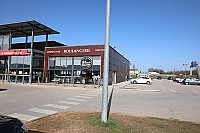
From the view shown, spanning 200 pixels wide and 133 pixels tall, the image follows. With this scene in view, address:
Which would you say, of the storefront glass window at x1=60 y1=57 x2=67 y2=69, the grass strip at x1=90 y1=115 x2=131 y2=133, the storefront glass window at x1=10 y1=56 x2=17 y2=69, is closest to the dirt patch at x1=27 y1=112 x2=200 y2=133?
the grass strip at x1=90 y1=115 x2=131 y2=133

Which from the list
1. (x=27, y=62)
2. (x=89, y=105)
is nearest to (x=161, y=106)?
(x=89, y=105)

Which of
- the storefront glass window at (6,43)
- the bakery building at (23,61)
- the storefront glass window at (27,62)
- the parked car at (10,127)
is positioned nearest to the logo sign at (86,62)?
the bakery building at (23,61)

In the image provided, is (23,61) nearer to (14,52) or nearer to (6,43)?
(14,52)

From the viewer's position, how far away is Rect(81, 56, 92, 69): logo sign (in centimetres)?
2310

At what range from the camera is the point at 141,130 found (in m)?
4.44

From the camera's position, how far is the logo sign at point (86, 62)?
910 inches

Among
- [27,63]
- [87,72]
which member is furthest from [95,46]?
[27,63]

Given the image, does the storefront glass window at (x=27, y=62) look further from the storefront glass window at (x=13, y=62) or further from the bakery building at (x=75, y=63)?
the bakery building at (x=75, y=63)

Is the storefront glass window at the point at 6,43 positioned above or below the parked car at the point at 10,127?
above

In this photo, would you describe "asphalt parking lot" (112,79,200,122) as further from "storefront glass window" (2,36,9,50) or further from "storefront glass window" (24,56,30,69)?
"storefront glass window" (2,36,9,50)

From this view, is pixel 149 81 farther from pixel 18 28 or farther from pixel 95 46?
pixel 18 28

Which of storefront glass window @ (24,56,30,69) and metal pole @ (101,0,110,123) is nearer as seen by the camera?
metal pole @ (101,0,110,123)

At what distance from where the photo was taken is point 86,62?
23328 millimetres

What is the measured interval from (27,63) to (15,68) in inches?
119
